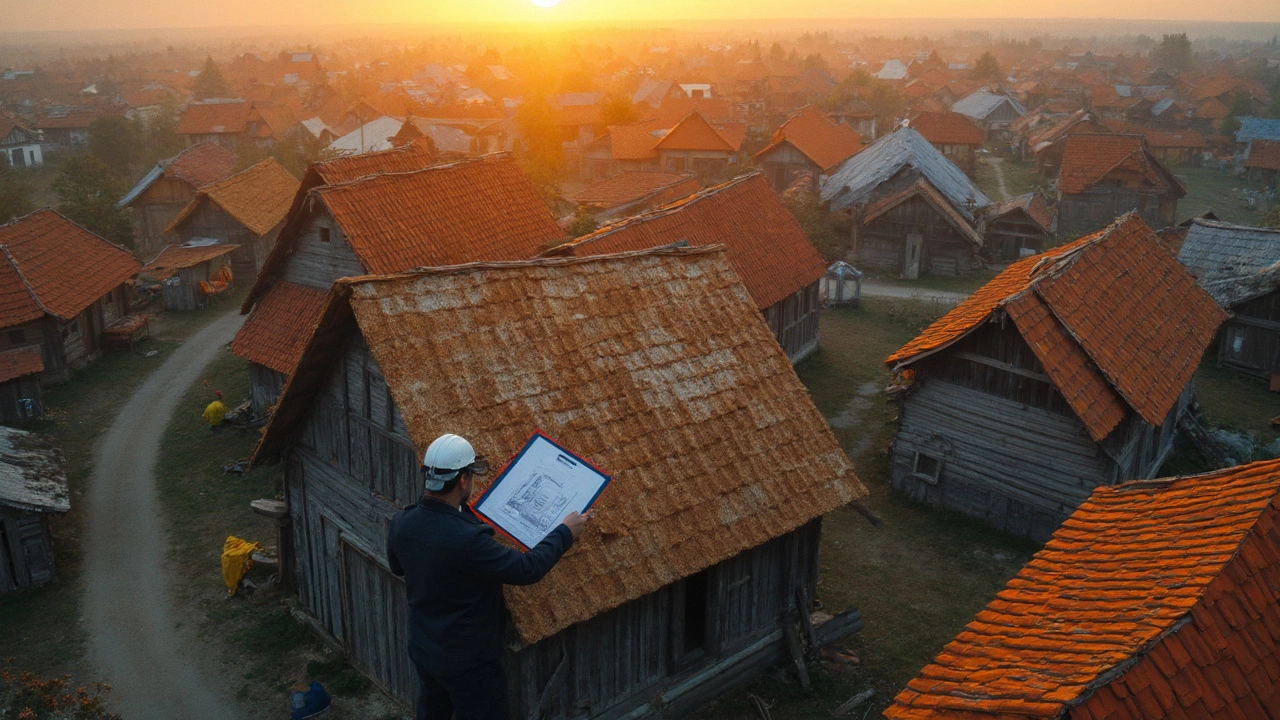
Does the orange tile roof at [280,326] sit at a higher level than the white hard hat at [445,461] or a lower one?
lower

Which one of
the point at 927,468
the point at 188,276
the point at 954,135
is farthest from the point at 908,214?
the point at 188,276

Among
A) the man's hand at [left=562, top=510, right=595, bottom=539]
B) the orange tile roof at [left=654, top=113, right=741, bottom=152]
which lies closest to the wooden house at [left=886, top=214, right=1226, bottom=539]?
the man's hand at [left=562, top=510, right=595, bottom=539]

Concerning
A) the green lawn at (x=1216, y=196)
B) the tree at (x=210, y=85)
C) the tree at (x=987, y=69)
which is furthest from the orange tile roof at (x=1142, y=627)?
the tree at (x=987, y=69)

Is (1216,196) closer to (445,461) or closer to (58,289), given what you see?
(58,289)

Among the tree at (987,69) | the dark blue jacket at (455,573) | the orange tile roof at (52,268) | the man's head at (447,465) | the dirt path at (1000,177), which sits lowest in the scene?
the dirt path at (1000,177)

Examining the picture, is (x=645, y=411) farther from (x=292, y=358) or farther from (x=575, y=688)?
(x=292, y=358)

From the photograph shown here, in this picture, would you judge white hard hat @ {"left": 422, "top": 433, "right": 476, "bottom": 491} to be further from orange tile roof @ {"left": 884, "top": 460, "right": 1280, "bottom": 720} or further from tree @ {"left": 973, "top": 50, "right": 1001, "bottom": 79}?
tree @ {"left": 973, "top": 50, "right": 1001, "bottom": 79}

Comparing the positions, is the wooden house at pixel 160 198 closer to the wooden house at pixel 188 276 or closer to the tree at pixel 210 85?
the wooden house at pixel 188 276
